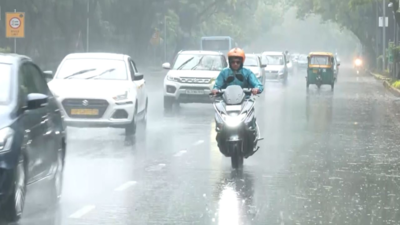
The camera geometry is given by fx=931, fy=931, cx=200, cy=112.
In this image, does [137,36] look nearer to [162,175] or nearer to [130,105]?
[130,105]

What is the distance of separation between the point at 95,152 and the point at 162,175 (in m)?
3.24

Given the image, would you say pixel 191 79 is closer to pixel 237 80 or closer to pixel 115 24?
pixel 237 80

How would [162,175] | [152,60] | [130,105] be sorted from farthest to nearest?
[152,60], [130,105], [162,175]

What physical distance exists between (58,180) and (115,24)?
196 feet

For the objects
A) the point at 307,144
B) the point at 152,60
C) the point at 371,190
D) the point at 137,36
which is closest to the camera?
the point at 371,190

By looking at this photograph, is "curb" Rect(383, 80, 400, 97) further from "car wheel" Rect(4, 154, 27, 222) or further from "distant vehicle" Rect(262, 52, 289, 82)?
"car wheel" Rect(4, 154, 27, 222)

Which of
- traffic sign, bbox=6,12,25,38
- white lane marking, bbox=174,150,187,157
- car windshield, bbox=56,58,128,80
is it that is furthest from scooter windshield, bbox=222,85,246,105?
traffic sign, bbox=6,12,25,38

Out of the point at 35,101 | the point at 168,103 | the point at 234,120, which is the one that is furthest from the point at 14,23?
the point at 35,101

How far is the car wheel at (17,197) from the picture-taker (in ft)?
27.4

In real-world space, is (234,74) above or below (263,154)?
above

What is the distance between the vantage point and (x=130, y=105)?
60.6ft

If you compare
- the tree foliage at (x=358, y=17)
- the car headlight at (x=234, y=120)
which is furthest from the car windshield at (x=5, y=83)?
the tree foliage at (x=358, y=17)

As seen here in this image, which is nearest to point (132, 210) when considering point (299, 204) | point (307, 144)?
point (299, 204)

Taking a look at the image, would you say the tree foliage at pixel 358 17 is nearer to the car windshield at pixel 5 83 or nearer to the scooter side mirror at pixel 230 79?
the scooter side mirror at pixel 230 79
